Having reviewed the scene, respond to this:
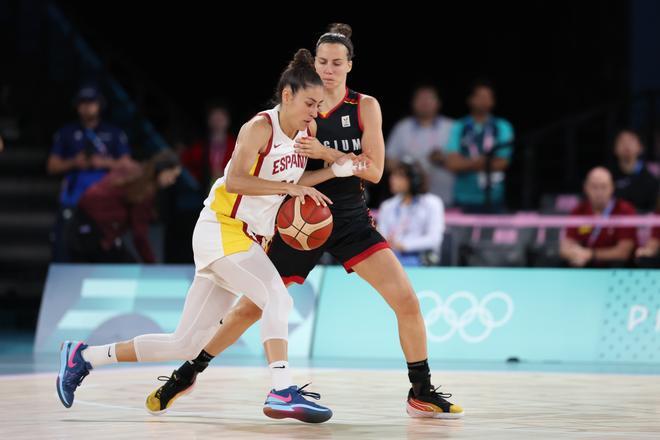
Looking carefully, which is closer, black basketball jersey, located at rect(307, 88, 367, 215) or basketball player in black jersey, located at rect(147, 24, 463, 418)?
basketball player in black jersey, located at rect(147, 24, 463, 418)

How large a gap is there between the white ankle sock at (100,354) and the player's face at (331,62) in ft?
5.98

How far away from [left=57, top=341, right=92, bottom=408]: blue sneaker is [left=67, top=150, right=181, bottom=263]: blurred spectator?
5.20 metres

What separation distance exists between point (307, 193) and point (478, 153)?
22.0 ft

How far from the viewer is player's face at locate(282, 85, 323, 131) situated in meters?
6.38

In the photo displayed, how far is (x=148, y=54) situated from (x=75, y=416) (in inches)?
413

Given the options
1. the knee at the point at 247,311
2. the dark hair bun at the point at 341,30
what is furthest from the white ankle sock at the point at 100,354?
the dark hair bun at the point at 341,30

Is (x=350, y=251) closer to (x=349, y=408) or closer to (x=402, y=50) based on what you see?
(x=349, y=408)

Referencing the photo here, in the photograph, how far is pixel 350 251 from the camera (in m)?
6.89

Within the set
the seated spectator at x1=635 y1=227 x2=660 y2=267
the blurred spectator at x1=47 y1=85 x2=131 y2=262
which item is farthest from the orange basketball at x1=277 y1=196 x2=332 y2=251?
the blurred spectator at x1=47 y1=85 x2=131 y2=262

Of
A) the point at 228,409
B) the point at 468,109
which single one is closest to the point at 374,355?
the point at 228,409

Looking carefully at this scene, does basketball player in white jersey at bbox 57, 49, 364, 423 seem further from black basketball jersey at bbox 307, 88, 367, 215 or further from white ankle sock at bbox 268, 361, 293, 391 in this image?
black basketball jersey at bbox 307, 88, 367, 215

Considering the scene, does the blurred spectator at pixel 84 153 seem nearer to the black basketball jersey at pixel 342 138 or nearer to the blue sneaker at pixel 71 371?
the blue sneaker at pixel 71 371

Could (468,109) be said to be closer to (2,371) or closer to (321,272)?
(321,272)

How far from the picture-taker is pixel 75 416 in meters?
6.79
